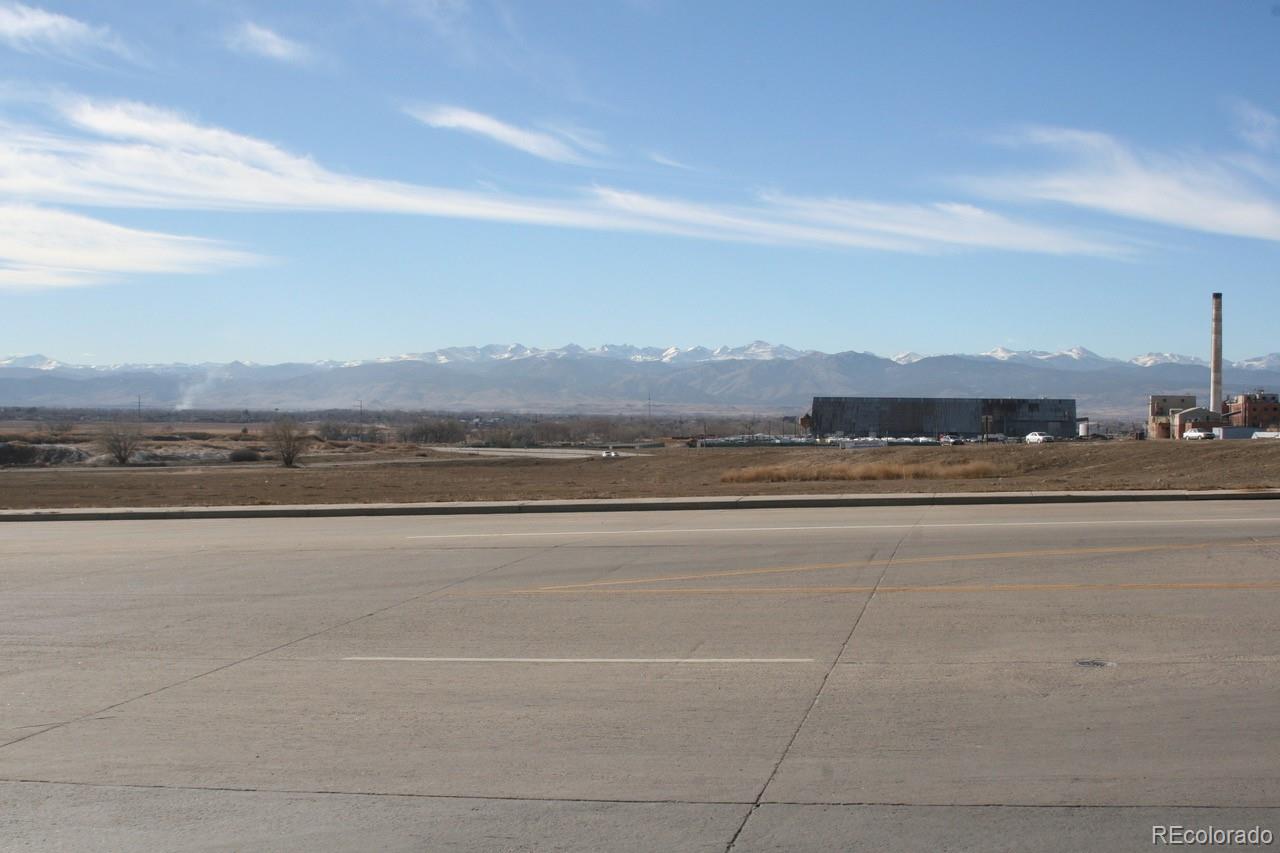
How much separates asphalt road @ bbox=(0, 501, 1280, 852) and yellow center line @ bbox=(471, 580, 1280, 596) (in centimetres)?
7

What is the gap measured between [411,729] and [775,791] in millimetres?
2586

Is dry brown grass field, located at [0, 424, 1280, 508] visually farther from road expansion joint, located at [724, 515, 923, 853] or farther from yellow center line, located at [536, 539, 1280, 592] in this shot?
road expansion joint, located at [724, 515, 923, 853]

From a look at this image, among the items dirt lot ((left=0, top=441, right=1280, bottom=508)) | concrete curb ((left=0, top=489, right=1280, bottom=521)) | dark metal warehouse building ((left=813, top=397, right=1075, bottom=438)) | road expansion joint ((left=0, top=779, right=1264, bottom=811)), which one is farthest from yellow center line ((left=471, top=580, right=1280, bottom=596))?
dark metal warehouse building ((left=813, top=397, right=1075, bottom=438))

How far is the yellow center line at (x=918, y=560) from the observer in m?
13.5

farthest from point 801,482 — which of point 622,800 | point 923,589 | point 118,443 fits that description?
point 118,443

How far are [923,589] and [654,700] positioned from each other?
5010 mm

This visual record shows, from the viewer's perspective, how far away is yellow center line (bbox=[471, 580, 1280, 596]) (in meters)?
12.2

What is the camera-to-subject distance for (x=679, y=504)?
2262cm

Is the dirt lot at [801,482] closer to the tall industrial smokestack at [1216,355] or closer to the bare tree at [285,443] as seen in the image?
the bare tree at [285,443]

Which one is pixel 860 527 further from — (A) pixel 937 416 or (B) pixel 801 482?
(A) pixel 937 416

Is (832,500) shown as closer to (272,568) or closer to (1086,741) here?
(272,568)

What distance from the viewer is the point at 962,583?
12.8 metres

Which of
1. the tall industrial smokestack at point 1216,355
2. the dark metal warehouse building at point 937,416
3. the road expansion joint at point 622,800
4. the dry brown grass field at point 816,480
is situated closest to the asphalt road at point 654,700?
the road expansion joint at point 622,800

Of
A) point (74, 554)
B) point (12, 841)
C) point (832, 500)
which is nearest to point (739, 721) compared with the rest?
point (12, 841)
